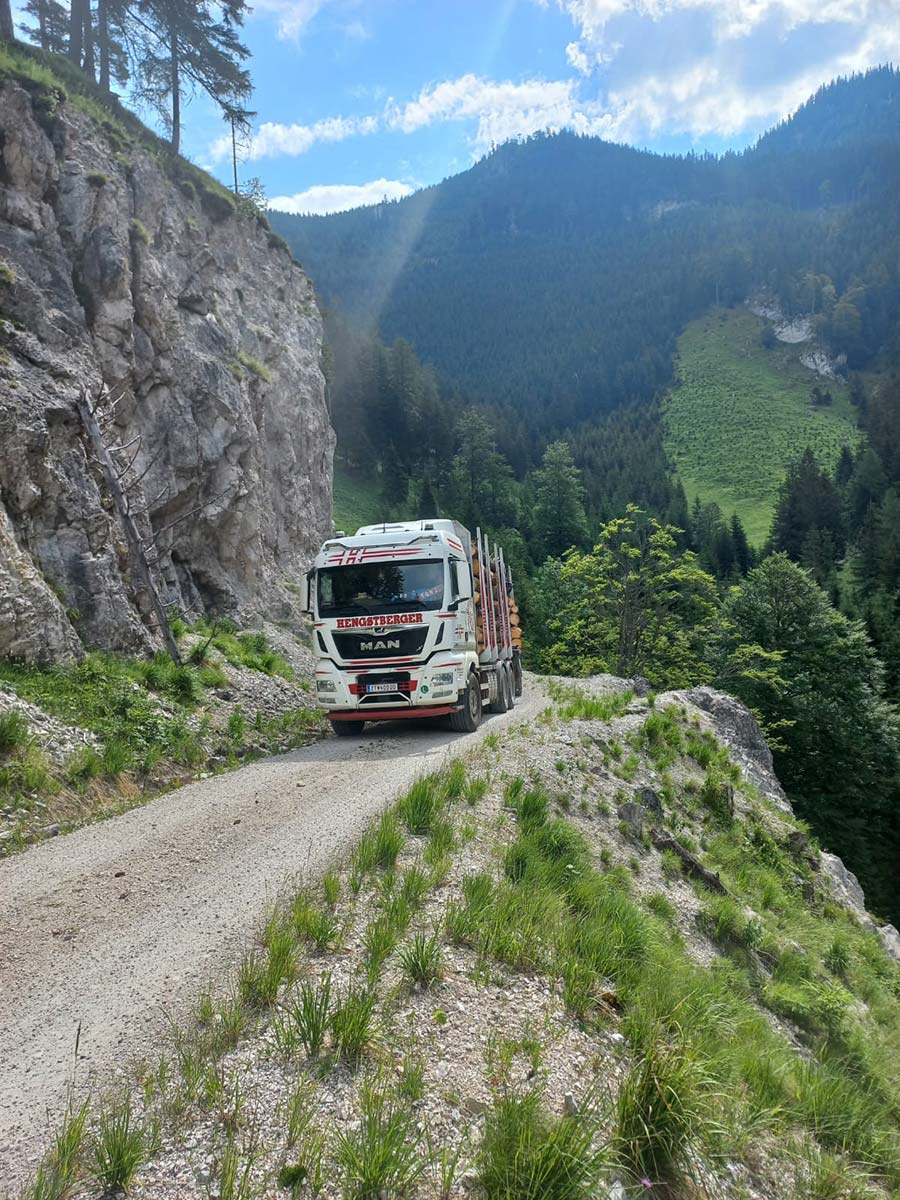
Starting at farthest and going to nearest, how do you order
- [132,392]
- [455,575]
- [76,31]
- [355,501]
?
1. [355,501]
2. [76,31]
3. [132,392]
4. [455,575]

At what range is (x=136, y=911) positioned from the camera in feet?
18.4

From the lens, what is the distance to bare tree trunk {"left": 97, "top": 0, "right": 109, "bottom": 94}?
30125mm

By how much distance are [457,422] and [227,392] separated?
69195mm

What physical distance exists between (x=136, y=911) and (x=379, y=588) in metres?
8.64

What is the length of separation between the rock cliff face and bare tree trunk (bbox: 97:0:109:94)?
6.04 meters

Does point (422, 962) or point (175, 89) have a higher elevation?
point (175, 89)

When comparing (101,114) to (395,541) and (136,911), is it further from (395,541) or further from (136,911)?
(136,911)

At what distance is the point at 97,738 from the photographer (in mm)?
10102

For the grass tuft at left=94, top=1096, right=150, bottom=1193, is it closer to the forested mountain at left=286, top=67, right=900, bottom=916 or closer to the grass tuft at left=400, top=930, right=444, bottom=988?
the grass tuft at left=400, top=930, right=444, bottom=988

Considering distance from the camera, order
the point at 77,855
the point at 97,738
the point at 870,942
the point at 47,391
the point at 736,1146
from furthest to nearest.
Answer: the point at 47,391 → the point at 870,942 → the point at 97,738 → the point at 77,855 → the point at 736,1146

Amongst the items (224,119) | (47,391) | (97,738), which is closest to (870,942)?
(97,738)

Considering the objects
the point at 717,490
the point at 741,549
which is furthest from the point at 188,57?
the point at 717,490

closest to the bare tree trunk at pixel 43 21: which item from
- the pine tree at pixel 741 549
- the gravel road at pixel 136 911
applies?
the gravel road at pixel 136 911

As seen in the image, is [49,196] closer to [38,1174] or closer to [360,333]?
[38,1174]
